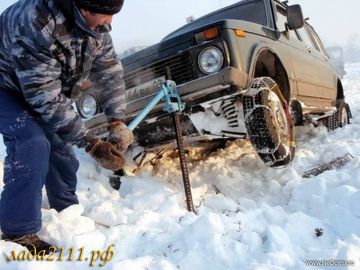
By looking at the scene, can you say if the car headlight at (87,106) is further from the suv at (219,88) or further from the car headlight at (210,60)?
the car headlight at (210,60)

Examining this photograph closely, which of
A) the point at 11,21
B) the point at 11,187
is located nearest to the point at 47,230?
the point at 11,187

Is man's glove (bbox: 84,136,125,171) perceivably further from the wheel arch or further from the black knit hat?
the wheel arch

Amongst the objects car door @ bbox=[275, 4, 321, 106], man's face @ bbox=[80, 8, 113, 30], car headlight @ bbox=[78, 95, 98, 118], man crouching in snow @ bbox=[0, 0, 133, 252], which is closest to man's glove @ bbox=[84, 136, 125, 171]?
man crouching in snow @ bbox=[0, 0, 133, 252]

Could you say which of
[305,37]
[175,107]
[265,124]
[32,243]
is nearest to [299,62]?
[305,37]

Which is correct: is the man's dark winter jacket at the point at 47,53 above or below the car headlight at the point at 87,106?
above

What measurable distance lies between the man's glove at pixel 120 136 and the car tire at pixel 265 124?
1097 millimetres

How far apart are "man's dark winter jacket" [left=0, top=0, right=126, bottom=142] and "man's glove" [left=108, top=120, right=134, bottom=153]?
30 cm

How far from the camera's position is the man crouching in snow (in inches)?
78.7

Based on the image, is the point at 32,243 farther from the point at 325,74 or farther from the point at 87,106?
the point at 325,74

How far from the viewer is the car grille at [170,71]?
10.8 ft

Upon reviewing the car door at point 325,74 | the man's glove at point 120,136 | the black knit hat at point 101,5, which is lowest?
the car door at point 325,74

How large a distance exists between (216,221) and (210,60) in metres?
1.51

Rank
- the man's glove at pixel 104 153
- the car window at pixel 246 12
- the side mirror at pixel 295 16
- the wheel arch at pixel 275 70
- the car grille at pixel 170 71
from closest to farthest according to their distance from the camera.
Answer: the man's glove at pixel 104 153 → the car grille at pixel 170 71 → the wheel arch at pixel 275 70 → the side mirror at pixel 295 16 → the car window at pixel 246 12

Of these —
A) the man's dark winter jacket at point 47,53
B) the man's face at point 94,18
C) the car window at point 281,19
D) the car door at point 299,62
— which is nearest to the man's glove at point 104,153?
the man's dark winter jacket at point 47,53
